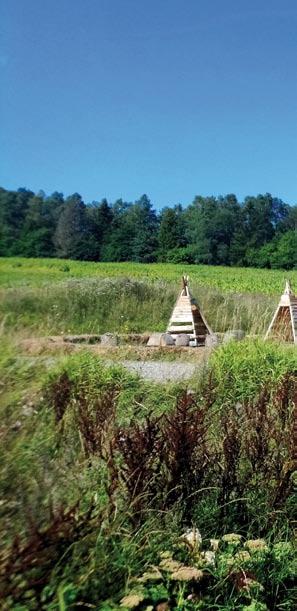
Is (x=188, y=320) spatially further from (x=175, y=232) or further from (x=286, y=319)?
(x=175, y=232)

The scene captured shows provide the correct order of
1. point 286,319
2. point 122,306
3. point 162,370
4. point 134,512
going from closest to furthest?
1. point 134,512
2. point 162,370
3. point 286,319
4. point 122,306

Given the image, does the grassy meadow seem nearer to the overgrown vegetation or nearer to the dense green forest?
the overgrown vegetation

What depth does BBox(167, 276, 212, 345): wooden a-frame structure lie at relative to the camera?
10.3m

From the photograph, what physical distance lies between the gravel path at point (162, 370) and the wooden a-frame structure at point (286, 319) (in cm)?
259

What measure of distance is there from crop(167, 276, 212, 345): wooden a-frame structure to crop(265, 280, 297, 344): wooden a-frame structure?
38.5 inches

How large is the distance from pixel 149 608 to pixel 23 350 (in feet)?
4.51

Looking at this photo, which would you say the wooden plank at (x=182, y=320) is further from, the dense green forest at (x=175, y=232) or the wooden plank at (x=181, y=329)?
the dense green forest at (x=175, y=232)

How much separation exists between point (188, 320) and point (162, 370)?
9.61 ft

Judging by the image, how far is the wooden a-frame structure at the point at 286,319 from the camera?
10225mm

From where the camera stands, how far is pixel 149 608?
2109 millimetres

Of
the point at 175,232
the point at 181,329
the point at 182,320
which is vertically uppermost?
the point at 175,232

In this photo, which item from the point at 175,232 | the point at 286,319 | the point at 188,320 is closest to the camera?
the point at 188,320

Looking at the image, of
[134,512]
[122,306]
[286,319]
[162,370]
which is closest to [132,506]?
[134,512]

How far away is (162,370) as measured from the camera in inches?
295
